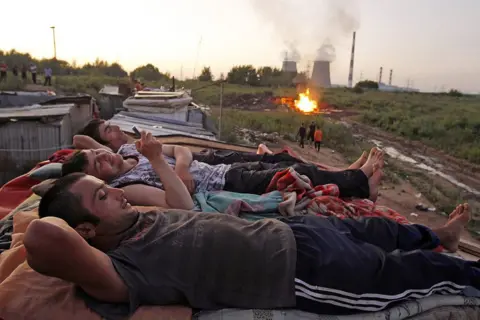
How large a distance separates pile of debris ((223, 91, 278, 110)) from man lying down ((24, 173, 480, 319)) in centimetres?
3180

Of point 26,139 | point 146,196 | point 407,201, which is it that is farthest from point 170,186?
point 407,201

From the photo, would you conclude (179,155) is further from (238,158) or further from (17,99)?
(17,99)

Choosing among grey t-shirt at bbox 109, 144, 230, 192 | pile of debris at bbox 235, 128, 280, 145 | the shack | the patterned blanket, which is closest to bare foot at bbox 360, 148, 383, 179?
the patterned blanket

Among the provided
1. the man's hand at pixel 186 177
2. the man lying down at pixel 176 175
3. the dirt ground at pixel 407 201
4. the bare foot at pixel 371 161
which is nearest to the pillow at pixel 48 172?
the man lying down at pixel 176 175

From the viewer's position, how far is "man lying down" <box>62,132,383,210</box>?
9.01ft

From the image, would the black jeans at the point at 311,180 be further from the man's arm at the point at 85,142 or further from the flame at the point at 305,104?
the flame at the point at 305,104

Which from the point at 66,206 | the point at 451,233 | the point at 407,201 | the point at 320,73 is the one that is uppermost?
the point at 320,73

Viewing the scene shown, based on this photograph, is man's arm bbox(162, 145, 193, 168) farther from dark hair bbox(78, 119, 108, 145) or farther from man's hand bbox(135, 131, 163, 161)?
dark hair bbox(78, 119, 108, 145)

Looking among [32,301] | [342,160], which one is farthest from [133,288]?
[342,160]

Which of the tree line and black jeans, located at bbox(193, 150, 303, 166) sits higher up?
the tree line

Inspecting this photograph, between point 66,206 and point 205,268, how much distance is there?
0.73 m

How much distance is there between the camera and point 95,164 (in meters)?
2.97

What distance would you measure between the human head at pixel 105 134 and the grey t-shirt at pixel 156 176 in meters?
0.38

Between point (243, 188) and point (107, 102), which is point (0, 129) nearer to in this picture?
point (243, 188)
